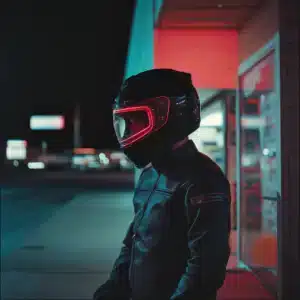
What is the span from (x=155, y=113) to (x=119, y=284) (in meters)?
0.89

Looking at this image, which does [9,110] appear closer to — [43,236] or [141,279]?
[43,236]

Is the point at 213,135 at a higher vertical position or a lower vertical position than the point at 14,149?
lower

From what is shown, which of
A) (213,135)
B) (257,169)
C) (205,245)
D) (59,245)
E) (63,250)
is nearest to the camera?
(205,245)

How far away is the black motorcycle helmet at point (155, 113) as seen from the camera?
235 centimetres

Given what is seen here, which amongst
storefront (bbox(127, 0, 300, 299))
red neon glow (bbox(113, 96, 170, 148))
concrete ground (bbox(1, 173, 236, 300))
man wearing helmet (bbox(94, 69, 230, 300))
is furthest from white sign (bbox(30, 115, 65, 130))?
red neon glow (bbox(113, 96, 170, 148))

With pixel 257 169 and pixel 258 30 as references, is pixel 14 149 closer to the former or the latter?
pixel 257 169

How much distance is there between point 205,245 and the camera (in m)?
2.06

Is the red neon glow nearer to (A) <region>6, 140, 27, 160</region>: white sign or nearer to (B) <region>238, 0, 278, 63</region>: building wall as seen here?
(B) <region>238, 0, 278, 63</region>: building wall

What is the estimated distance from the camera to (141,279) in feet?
7.68

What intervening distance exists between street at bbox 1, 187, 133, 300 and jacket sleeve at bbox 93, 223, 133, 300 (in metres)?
3.57

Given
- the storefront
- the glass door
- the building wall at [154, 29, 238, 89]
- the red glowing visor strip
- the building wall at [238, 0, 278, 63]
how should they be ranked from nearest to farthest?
the red glowing visor strip < the storefront < the building wall at [238, 0, 278, 63] < the glass door < the building wall at [154, 29, 238, 89]

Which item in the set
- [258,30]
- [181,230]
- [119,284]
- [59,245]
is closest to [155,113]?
[181,230]

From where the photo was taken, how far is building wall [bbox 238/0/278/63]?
16.0 feet

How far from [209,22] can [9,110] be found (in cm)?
6731
